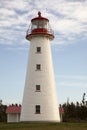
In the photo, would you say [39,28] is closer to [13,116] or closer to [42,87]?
[42,87]

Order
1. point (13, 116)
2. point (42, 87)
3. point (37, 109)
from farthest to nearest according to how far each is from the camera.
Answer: point (13, 116)
point (42, 87)
point (37, 109)

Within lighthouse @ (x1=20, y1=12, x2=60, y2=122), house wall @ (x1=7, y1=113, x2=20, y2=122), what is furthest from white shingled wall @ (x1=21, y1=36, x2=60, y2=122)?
house wall @ (x1=7, y1=113, x2=20, y2=122)

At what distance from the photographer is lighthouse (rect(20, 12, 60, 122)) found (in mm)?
35188

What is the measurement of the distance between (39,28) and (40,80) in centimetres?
568

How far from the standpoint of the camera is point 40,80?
35.8 m

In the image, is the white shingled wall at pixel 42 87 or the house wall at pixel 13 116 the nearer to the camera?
the white shingled wall at pixel 42 87

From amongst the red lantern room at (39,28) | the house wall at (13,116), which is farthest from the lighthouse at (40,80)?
the house wall at (13,116)

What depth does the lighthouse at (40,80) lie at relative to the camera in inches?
1385

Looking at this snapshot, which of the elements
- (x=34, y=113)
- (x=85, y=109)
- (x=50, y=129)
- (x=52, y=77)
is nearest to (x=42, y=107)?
(x=34, y=113)

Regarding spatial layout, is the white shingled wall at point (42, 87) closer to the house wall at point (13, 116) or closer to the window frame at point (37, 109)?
the window frame at point (37, 109)

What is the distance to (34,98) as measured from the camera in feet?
116

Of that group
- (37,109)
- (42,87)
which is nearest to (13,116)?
(37,109)

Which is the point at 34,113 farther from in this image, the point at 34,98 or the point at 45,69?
the point at 45,69

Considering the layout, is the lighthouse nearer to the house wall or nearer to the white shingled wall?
the white shingled wall
